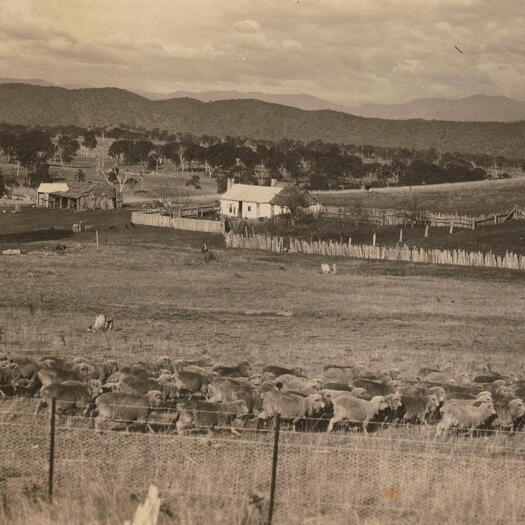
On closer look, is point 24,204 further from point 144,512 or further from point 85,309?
point 144,512

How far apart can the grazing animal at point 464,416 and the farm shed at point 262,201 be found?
4498 centimetres

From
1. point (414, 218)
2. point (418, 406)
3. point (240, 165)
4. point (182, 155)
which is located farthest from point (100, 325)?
point (182, 155)

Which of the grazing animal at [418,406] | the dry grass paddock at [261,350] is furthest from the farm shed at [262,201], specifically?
the grazing animal at [418,406]

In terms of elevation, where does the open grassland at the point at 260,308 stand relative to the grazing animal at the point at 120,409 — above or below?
below

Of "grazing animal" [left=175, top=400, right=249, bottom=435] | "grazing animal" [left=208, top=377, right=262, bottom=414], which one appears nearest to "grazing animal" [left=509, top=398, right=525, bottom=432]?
"grazing animal" [left=208, top=377, right=262, bottom=414]

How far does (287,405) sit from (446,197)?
71.0m

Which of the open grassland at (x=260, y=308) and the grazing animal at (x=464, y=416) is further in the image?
the open grassland at (x=260, y=308)

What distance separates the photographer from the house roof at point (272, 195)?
193ft

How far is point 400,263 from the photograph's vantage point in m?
40.9

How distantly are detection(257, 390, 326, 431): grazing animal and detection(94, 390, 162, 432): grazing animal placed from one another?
6.24 feet

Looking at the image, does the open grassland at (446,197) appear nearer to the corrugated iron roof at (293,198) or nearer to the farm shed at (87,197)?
the corrugated iron roof at (293,198)

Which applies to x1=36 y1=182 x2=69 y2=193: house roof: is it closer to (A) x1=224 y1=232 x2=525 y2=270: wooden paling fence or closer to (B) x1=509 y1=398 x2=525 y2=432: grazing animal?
(A) x1=224 y1=232 x2=525 y2=270: wooden paling fence

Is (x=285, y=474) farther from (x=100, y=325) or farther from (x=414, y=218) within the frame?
(x=414, y=218)

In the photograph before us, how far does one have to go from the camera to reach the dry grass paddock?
9.71 metres
